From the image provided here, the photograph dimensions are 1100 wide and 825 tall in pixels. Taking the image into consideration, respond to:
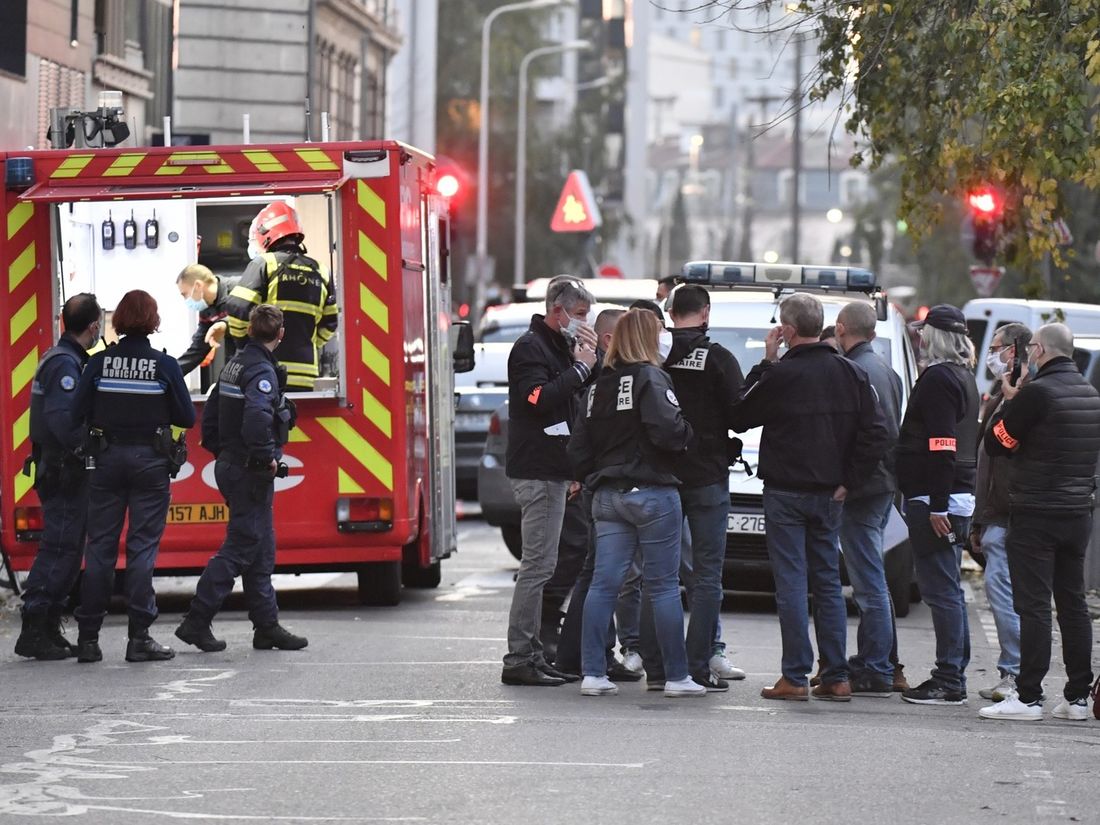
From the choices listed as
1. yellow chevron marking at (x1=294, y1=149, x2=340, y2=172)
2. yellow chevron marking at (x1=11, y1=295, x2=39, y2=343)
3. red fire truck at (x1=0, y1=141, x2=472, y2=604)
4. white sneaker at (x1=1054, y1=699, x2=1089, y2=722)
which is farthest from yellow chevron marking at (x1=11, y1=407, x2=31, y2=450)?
white sneaker at (x1=1054, y1=699, x2=1089, y2=722)

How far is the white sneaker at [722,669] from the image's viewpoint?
448 inches

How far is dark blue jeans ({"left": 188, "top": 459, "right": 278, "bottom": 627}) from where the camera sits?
1226 centimetres

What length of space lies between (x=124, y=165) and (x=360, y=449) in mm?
2100

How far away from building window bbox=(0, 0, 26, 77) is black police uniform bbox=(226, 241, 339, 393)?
9086 mm

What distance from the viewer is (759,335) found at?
15.7 m

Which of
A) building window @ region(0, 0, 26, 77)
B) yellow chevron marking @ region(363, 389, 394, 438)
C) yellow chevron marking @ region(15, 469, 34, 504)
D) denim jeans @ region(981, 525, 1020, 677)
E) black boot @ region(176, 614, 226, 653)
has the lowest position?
black boot @ region(176, 614, 226, 653)

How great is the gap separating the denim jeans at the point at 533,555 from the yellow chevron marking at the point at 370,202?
3305mm

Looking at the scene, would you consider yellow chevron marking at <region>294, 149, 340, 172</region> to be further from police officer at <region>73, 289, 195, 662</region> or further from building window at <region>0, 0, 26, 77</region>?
building window at <region>0, 0, 26, 77</region>

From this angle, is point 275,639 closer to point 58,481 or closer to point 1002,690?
point 58,481

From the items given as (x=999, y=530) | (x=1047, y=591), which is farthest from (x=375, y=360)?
(x=1047, y=591)

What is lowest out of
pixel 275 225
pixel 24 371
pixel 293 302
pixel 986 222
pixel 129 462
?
pixel 129 462

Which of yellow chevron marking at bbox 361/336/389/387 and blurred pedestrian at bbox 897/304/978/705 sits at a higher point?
yellow chevron marking at bbox 361/336/389/387

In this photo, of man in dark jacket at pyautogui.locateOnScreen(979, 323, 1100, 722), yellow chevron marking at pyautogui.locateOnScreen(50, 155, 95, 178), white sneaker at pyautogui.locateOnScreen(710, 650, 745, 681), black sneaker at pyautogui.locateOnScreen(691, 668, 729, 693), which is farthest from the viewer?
yellow chevron marking at pyautogui.locateOnScreen(50, 155, 95, 178)

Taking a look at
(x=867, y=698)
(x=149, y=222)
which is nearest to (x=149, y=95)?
(x=149, y=222)
